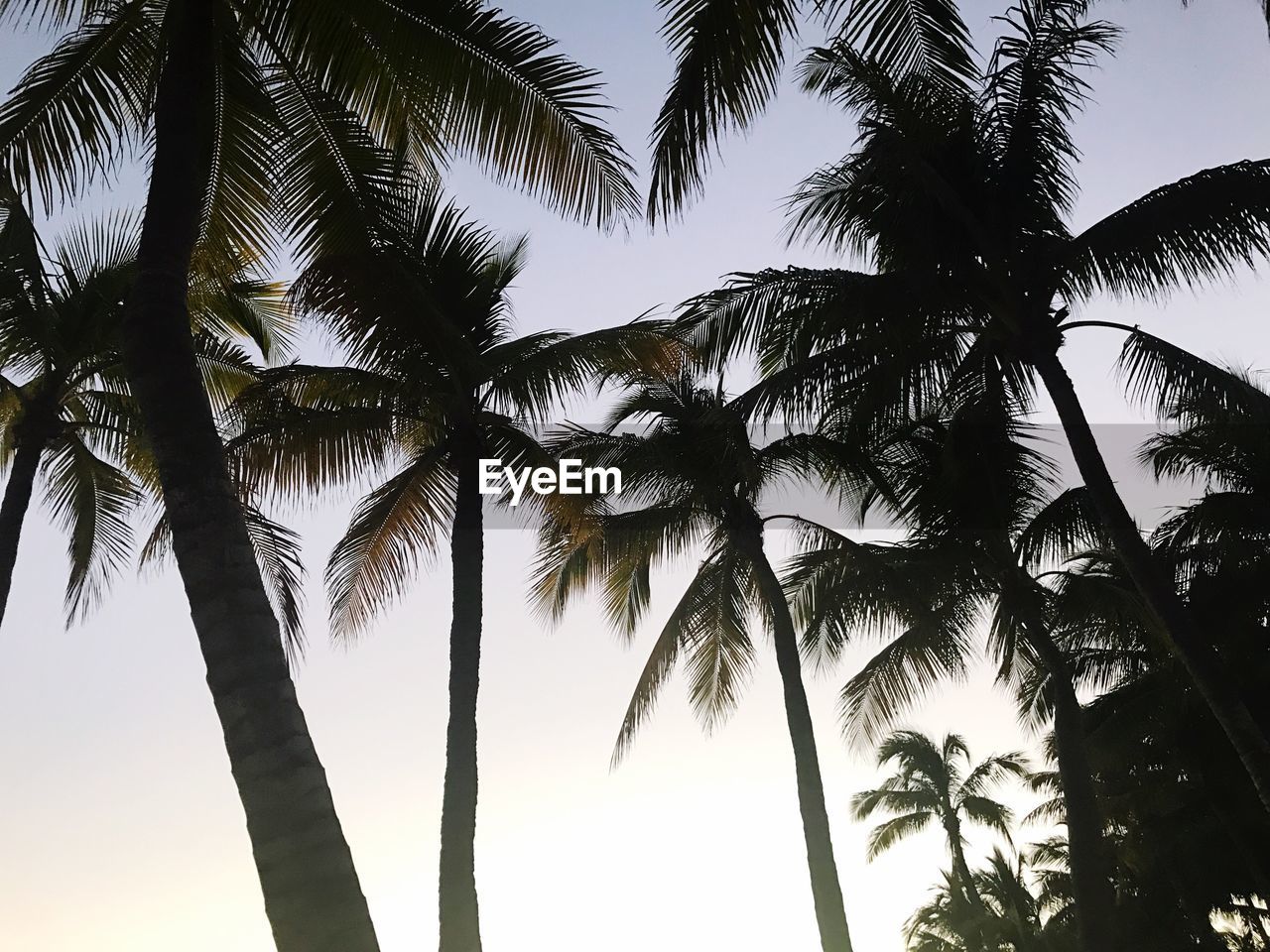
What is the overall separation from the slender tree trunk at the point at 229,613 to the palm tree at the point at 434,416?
419 centimetres

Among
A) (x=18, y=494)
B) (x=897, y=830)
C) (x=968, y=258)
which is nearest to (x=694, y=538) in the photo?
(x=968, y=258)

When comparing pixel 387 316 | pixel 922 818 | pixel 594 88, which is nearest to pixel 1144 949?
pixel 922 818

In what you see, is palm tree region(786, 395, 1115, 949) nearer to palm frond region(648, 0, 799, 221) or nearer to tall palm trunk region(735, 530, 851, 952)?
tall palm trunk region(735, 530, 851, 952)

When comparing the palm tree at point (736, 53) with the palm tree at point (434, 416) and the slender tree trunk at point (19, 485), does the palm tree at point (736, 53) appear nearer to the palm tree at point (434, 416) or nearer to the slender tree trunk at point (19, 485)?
the palm tree at point (434, 416)

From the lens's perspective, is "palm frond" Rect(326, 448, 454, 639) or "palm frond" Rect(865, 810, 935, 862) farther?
"palm frond" Rect(865, 810, 935, 862)

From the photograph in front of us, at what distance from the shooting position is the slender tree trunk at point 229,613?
3494 mm

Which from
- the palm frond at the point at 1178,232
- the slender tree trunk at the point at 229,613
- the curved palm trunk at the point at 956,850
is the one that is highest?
the curved palm trunk at the point at 956,850

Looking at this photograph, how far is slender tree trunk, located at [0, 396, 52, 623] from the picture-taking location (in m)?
10.2

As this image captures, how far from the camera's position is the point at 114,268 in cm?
1149

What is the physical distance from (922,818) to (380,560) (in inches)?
973

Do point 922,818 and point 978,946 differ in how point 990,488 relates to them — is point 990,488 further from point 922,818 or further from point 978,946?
point 978,946

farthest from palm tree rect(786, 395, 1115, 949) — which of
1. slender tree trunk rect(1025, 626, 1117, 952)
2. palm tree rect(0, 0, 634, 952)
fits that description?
palm tree rect(0, 0, 634, 952)

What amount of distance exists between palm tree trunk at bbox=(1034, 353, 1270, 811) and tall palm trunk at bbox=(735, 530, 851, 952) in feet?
16.2

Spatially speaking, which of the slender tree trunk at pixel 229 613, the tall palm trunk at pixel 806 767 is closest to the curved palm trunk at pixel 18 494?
the slender tree trunk at pixel 229 613
